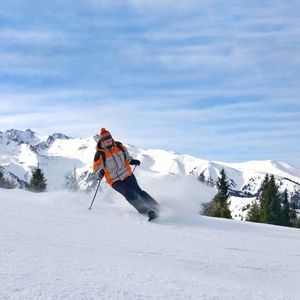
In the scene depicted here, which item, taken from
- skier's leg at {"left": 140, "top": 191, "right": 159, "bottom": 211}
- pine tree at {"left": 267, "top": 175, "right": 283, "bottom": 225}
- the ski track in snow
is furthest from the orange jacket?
pine tree at {"left": 267, "top": 175, "right": 283, "bottom": 225}

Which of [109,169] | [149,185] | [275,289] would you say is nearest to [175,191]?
[149,185]

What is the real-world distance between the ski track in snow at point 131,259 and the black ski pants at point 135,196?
2.39 ft

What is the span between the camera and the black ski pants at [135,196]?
10.5 meters

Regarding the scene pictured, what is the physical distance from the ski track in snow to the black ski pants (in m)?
0.73

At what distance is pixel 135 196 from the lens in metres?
10.7

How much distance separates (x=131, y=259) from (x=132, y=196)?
561 centimetres

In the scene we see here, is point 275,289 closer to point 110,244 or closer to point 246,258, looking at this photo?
point 246,258

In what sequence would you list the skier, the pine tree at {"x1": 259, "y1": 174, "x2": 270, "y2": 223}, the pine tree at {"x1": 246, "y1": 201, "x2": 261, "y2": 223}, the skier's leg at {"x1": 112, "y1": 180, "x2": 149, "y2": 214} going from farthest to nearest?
the pine tree at {"x1": 259, "y1": 174, "x2": 270, "y2": 223}
the pine tree at {"x1": 246, "y1": 201, "x2": 261, "y2": 223}
the skier
the skier's leg at {"x1": 112, "y1": 180, "x2": 149, "y2": 214}

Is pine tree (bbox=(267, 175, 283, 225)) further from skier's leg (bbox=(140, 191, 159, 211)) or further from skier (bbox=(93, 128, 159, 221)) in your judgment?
skier's leg (bbox=(140, 191, 159, 211))

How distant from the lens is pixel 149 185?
13.2m

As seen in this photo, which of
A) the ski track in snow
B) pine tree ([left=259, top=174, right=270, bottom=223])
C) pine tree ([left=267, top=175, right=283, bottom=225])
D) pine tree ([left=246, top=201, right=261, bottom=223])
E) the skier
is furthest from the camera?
pine tree ([left=267, top=175, right=283, bottom=225])

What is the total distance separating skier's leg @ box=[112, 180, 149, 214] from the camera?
411 inches

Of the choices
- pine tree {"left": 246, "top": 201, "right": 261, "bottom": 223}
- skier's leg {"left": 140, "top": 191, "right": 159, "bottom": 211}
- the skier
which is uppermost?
the skier

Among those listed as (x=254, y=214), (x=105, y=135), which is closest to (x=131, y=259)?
(x=105, y=135)
